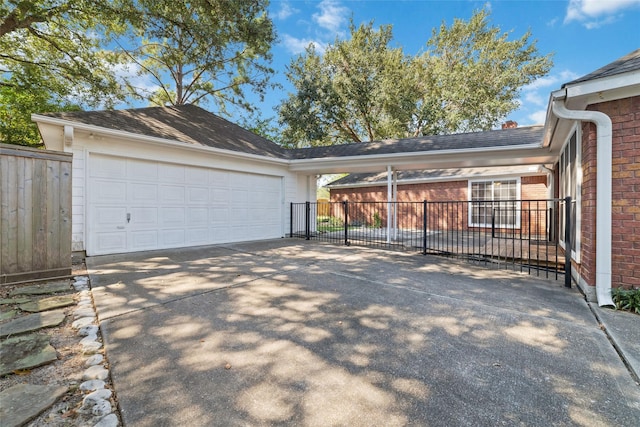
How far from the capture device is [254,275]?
482 centimetres

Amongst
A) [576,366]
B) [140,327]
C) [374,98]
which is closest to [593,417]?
[576,366]

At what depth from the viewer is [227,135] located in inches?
383

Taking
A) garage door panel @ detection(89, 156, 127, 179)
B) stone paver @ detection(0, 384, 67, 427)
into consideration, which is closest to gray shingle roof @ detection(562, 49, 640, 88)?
stone paver @ detection(0, 384, 67, 427)

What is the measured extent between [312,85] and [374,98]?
4270mm

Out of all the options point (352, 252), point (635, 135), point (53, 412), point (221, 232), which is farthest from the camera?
point (221, 232)

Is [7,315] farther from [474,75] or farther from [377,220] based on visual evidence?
[474,75]

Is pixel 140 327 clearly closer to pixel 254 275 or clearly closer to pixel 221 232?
pixel 254 275

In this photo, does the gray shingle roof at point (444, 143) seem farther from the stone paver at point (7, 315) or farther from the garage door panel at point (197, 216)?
the stone paver at point (7, 315)

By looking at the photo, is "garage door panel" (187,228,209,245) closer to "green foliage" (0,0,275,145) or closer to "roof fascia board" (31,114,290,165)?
"roof fascia board" (31,114,290,165)

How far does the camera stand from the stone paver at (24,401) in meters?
1.57

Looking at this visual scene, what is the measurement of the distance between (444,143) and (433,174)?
204 inches

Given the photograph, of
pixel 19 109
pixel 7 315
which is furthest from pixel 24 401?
pixel 19 109

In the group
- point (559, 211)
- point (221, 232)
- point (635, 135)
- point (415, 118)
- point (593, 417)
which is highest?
point (415, 118)

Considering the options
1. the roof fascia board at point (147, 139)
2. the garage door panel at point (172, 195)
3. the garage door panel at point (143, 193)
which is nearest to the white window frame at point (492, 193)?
the roof fascia board at point (147, 139)
